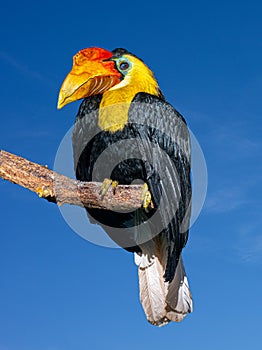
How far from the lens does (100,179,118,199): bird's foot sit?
582 centimetres

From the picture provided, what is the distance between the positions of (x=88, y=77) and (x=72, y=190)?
45.9 inches

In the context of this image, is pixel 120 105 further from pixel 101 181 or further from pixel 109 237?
pixel 109 237

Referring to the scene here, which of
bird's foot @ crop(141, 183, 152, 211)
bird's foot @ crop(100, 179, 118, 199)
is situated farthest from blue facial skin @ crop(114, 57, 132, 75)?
bird's foot @ crop(141, 183, 152, 211)

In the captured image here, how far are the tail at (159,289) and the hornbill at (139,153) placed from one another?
0.01 metres

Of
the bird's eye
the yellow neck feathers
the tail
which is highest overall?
the bird's eye

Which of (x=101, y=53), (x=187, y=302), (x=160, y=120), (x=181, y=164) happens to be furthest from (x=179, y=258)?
(x=101, y=53)

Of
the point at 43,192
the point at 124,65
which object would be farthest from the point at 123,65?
the point at 43,192

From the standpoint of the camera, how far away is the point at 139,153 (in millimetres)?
5938

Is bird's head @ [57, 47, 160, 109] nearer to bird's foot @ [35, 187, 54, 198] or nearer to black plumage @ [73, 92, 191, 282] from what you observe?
black plumage @ [73, 92, 191, 282]

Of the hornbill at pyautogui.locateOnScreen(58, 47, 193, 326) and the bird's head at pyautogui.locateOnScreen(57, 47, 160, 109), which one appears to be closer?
the hornbill at pyautogui.locateOnScreen(58, 47, 193, 326)

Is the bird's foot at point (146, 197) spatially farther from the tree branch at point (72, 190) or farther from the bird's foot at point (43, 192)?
the bird's foot at point (43, 192)

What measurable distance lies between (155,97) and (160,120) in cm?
25

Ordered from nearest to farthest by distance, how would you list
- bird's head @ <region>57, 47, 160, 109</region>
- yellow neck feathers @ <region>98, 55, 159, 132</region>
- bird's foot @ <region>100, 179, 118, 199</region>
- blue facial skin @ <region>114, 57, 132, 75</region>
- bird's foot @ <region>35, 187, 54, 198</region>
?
1. bird's foot @ <region>35, 187, 54, 198</region>
2. bird's foot @ <region>100, 179, 118, 199</region>
3. yellow neck feathers @ <region>98, 55, 159, 132</region>
4. bird's head @ <region>57, 47, 160, 109</region>
5. blue facial skin @ <region>114, 57, 132, 75</region>

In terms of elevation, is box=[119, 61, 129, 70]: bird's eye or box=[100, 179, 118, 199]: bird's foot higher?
box=[119, 61, 129, 70]: bird's eye
